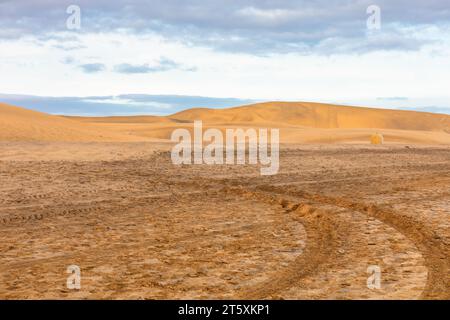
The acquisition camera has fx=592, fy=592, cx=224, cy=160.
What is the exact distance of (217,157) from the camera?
22969 mm

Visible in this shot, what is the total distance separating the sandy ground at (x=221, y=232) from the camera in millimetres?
6516

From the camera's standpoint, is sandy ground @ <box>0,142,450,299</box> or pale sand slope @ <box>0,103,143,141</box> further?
pale sand slope @ <box>0,103,143,141</box>

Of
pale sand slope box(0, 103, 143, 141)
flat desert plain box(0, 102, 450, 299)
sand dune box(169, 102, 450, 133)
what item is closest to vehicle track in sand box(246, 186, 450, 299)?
flat desert plain box(0, 102, 450, 299)

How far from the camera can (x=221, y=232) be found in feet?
30.9

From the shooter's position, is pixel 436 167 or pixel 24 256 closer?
pixel 24 256

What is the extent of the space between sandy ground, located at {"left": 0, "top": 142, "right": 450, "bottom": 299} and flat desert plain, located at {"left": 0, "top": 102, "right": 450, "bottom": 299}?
1.0 inches

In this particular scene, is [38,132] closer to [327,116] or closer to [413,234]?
[413,234]

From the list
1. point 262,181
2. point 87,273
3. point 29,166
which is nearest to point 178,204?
point 262,181

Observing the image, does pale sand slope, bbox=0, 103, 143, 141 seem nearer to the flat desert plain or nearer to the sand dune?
the flat desert plain

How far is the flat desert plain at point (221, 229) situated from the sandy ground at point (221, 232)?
26mm

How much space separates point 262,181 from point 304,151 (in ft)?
34.3

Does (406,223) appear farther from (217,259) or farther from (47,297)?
Answer: (47,297)

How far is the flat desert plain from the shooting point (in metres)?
6.54
